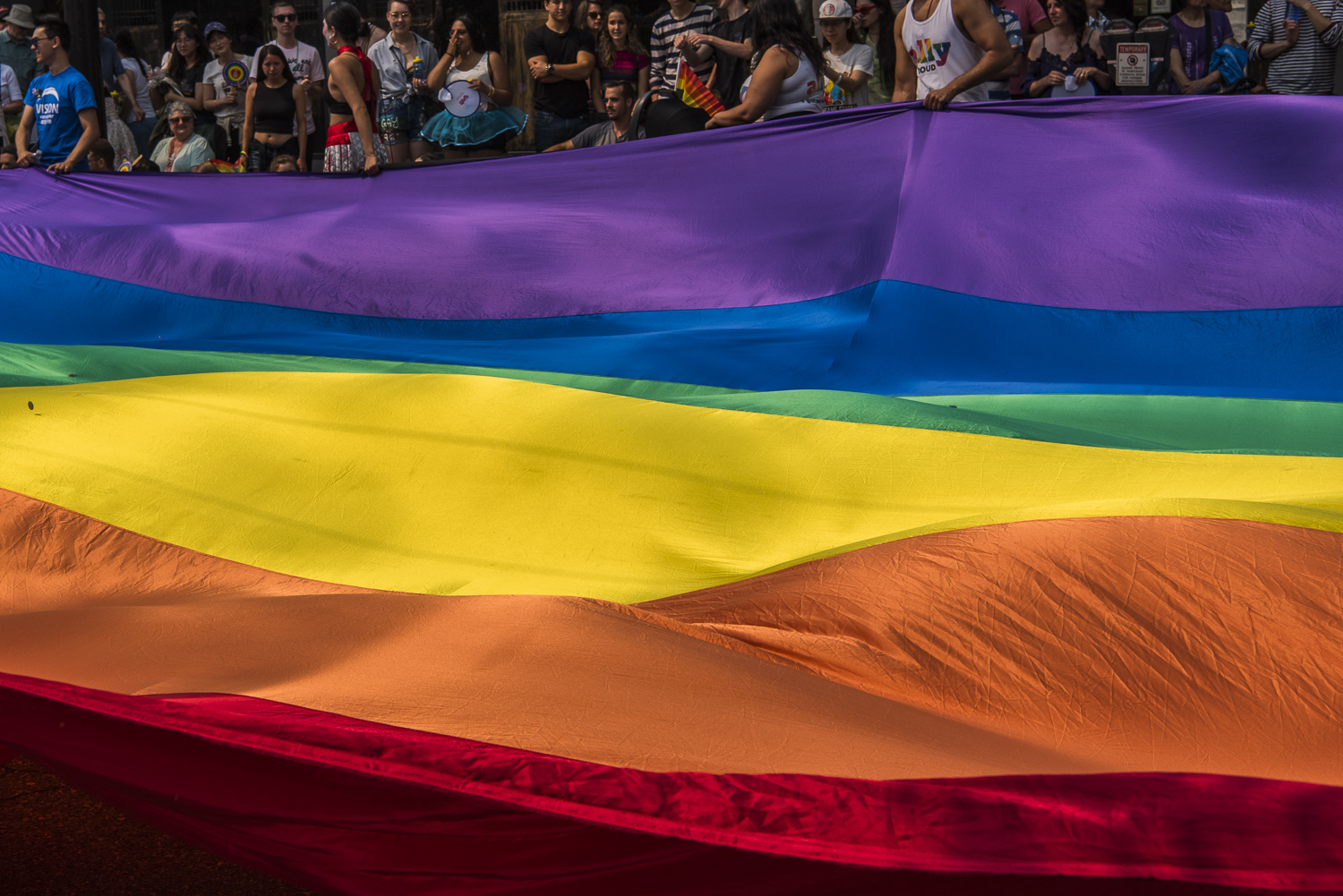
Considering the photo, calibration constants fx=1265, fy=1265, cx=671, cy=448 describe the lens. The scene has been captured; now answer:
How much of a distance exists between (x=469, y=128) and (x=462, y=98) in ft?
0.51

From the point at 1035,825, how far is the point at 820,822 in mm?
204

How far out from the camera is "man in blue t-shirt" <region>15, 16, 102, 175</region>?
6.47 m

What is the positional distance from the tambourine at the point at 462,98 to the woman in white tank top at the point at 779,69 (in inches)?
71.0

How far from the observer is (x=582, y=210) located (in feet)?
13.6

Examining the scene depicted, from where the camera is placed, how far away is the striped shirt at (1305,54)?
6.38 meters

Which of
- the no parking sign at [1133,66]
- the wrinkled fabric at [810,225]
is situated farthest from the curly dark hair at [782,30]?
the no parking sign at [1133,66]

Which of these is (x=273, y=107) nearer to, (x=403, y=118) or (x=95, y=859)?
(x=403, y=118)

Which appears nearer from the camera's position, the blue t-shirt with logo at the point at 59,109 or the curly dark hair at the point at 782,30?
the curly dark hair at the point at 782,30

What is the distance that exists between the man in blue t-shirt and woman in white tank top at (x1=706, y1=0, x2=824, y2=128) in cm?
360

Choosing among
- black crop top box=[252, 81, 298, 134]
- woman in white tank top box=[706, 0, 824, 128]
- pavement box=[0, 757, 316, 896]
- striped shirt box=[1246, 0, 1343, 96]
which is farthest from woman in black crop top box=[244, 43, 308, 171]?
pavement box=[0, 757, 316, 896]

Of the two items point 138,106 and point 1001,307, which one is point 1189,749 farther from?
point 138,106

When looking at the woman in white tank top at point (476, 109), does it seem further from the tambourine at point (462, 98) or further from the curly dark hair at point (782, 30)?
the curly dark hair at point (782, 30)

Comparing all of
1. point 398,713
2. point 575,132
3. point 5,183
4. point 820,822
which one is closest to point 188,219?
point 5,183

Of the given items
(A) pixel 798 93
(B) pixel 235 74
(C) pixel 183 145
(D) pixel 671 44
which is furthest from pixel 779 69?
(B) pixel 235 74
